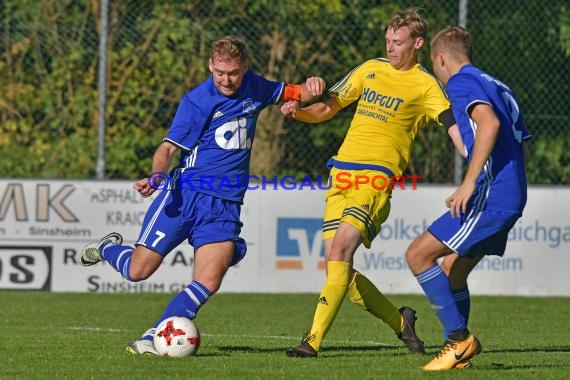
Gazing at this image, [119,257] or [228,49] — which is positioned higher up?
[228,49]

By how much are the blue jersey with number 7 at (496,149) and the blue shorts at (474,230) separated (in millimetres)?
46

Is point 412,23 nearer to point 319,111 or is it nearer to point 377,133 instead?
point 377,133

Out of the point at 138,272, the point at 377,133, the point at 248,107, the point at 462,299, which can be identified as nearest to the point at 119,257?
the point at 138,272

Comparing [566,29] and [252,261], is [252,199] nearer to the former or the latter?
[252,261]

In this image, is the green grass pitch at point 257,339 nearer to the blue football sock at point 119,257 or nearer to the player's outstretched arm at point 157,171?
the blue football sock at point 119,257

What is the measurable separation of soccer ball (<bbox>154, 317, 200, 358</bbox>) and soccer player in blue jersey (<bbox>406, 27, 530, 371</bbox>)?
1.43m

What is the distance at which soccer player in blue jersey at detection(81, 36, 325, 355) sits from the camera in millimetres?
7496

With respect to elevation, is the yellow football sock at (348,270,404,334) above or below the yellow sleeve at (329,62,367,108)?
below

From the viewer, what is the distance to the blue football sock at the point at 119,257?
7.76 meters

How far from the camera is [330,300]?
24.4 ft

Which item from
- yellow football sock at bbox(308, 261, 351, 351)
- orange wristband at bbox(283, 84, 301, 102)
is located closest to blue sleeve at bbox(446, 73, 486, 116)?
yellow football sock at bbox(308, 261, 351, 351)

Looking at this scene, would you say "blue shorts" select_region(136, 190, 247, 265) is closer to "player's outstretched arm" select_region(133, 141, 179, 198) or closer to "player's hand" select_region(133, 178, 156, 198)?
"player's outstretched arm" select_region(133, 141, 179, 198)

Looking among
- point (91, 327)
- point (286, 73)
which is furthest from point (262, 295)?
point (91, 327)

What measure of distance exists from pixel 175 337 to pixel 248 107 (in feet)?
5.16
